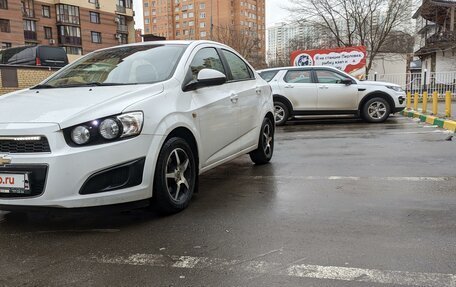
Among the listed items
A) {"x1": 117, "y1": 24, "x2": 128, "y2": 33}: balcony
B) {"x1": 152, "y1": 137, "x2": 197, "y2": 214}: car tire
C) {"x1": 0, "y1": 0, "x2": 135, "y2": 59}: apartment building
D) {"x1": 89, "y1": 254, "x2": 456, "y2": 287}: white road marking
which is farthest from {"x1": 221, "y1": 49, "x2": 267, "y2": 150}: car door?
{"x1": 117, "y1": 24, "x2": 128, "y2": 33}: balcony

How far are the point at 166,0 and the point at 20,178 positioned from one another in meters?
118

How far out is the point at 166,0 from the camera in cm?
11456

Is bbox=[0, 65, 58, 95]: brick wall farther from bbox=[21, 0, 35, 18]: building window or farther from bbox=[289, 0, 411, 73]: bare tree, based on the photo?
bbox=[21, 0, 35, 18]: building window

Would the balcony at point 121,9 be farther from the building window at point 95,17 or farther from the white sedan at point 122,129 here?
the white sedan at point 122,129

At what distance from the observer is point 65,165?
3.32 m

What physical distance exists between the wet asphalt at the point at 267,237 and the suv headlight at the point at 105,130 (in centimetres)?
81

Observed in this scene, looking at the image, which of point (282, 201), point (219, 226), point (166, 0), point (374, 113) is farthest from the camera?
point (166, 0)

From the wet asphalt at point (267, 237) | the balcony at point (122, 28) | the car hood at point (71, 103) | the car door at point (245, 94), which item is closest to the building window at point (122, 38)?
the balcony at point (122, 28)

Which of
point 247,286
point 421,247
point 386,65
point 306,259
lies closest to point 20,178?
point 247,286

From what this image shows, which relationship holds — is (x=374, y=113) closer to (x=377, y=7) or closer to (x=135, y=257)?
(x=135, y=257)

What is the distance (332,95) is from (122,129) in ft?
30.0

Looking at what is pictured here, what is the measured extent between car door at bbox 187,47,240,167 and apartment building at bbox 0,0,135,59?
158ft

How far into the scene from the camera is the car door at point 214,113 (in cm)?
454

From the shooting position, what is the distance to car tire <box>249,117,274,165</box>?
6262 mm
